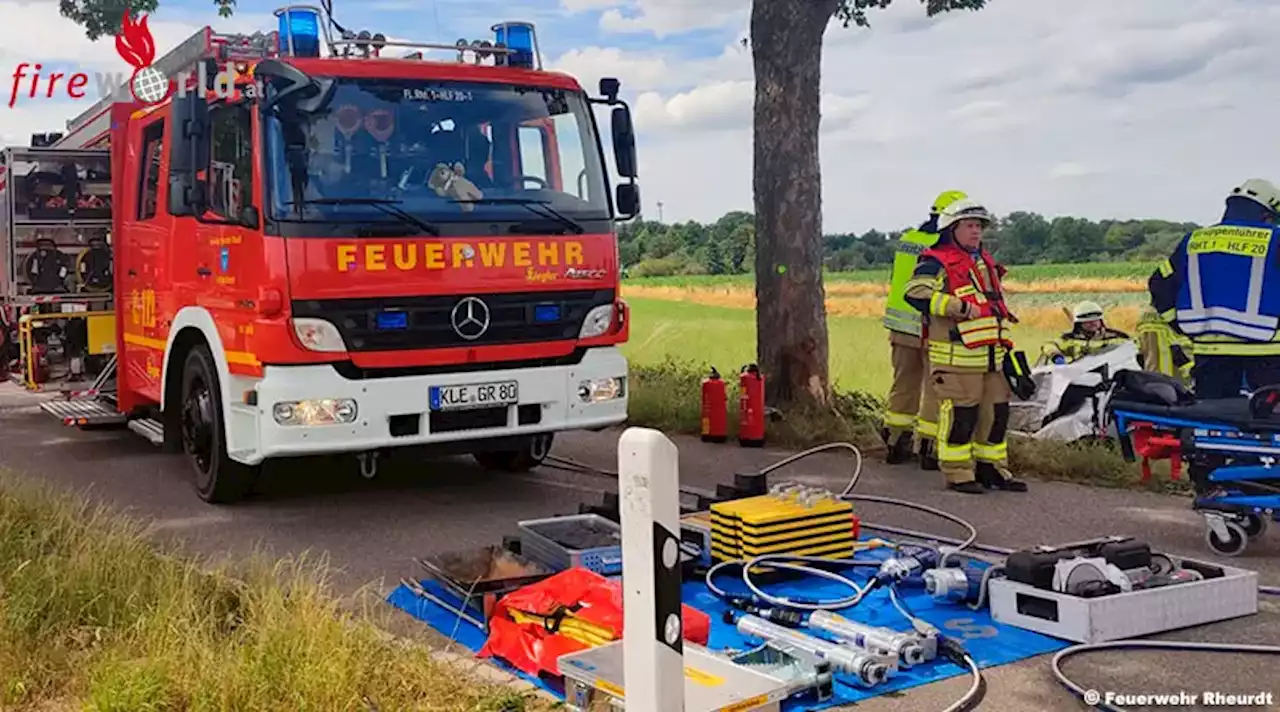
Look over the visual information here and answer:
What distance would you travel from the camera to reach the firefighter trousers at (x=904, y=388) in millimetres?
8617

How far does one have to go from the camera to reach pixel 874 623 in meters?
4.92

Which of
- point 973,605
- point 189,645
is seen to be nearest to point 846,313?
point 973,605

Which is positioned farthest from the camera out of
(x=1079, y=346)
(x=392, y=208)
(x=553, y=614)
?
(x=1079, y=346)

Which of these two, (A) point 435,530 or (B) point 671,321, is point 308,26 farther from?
(B) point 671,321

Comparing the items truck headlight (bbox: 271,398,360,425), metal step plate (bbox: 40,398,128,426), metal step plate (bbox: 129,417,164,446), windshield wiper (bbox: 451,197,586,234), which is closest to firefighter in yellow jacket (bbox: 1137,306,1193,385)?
windshield wiper (bbox: 451,197,586,234)

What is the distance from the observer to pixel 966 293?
7512mm

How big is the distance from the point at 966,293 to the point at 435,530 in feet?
11.4

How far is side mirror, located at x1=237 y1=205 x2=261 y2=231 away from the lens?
21.3 ft

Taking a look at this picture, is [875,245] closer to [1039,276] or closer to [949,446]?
[1039,276]

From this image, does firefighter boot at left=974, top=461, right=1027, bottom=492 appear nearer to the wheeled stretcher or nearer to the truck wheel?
the wheeled stretcher

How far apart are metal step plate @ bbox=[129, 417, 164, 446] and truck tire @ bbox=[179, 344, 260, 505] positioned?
804 millimetres

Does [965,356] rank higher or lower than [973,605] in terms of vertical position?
higher

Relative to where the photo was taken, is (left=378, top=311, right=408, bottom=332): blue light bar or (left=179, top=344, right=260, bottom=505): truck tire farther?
(left=179, top=344, right=260, bottom=505): truck tire

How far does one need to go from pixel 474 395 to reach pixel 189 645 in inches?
116
